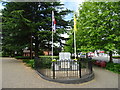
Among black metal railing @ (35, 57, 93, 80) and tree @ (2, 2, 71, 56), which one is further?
tree @ (2, 2, 71, 56)

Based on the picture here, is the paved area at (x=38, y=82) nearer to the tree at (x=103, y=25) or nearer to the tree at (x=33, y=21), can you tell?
the tree at (x=103, y=25)

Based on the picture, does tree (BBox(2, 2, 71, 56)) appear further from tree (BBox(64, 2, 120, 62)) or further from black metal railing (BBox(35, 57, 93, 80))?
black metal railing (BBox(35, 57, 93, 80))

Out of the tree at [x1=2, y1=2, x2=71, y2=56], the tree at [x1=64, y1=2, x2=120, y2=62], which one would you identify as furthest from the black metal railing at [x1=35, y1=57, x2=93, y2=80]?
the tree at [x1=2, y1=2, x2=71, y2=56]

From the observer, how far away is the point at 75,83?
744cm

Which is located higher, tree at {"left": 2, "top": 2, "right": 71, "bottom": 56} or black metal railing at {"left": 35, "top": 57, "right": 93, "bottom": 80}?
tree at {"left": 2, "top": 2, "right": 71, "bottom": 56}

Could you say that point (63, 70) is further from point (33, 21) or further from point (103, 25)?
point (33, 21)

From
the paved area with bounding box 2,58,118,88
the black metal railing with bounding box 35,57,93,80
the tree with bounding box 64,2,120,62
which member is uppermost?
the tree with bounding box 64,2,120,62

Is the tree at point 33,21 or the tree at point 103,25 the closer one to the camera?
the tree at point 103,25

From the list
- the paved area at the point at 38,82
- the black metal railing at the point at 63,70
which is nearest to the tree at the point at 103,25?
the black metal railing at the point at 63,70

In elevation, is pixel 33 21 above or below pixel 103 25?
above

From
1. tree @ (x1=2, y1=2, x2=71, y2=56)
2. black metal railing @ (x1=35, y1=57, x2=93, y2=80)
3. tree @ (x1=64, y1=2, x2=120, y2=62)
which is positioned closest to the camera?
black metal railing @ (x1=35, y1=57, x2=93, y2=80)

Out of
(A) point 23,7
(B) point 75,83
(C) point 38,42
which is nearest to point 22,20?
(A) point 23,7

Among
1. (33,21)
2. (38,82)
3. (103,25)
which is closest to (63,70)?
(38,82)

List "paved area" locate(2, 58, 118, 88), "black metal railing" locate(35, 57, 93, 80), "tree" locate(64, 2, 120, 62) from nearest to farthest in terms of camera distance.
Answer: "paved area" locate(2, 58, 118, 88)
"black metal railing" locate(35, 57, 93, 80)
"tree" locate(64, 2, 120, 62)
